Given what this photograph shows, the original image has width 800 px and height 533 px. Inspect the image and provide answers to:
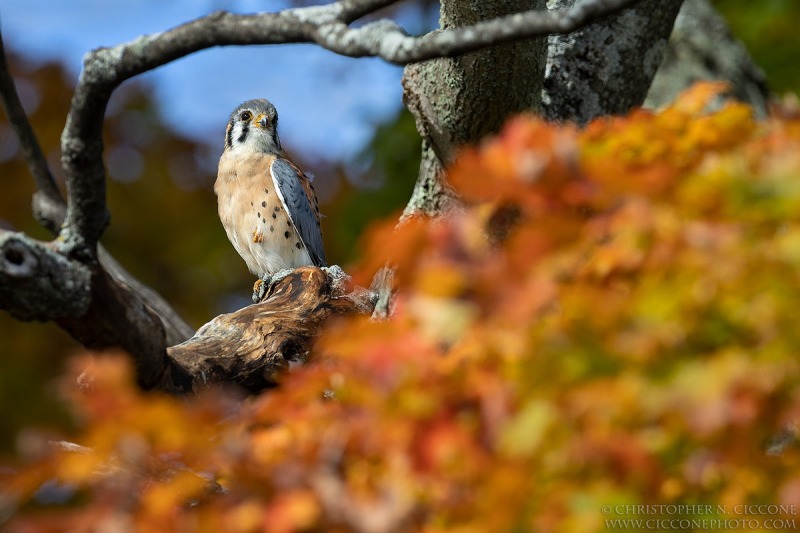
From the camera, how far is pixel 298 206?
20.6 ft

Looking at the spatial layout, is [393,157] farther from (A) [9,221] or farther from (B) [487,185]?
(B) [487,185]

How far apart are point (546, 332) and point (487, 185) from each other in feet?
1.08

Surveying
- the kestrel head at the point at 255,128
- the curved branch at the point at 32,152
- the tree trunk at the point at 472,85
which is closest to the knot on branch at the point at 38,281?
the curved branch at the point at 32,152

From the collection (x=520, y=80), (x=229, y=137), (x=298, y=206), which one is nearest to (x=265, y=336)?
(x=520, y=80)

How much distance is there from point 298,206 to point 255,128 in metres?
0.76

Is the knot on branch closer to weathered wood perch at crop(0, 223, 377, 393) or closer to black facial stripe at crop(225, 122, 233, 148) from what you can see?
weathered wood perch at crop(0, 223, 377, 393)

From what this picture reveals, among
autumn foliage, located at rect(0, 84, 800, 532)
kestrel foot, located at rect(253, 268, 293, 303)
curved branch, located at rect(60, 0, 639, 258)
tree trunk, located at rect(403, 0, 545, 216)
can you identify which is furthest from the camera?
kestrel foot, located at rect(253, 268, 293, 303)

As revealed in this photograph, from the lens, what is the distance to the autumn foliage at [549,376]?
171cm

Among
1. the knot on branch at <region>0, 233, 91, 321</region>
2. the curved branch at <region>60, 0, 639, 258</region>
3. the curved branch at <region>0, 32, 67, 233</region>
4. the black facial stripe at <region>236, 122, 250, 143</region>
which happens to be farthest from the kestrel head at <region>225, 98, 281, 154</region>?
the knot on branch at <region>0, 233, 91, 321</region>

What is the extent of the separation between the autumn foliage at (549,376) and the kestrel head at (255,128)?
15.3 feet

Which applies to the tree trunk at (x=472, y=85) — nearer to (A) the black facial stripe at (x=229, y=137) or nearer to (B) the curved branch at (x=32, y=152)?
(B) the curved branch at (x=32, y=152)

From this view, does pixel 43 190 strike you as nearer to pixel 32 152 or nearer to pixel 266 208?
pixel 32 152

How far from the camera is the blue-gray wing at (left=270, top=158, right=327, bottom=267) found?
626cm

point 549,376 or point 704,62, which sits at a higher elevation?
point 549,376
